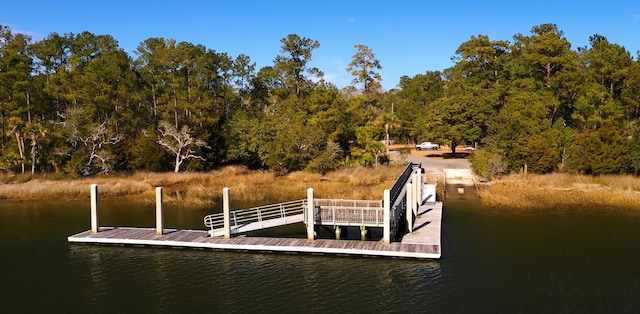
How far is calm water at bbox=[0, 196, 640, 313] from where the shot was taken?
1555 cm

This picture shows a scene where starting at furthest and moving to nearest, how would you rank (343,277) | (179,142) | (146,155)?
(179,142)
(146,155)
(343,277)

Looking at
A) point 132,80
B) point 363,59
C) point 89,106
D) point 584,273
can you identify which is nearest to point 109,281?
point 584,273

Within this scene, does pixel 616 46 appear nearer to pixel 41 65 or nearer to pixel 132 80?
pixel 132 80

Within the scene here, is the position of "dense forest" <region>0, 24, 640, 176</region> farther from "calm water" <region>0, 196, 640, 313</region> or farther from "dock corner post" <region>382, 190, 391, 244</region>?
"dock corner post" <region>382, 190, 391, 244</region>

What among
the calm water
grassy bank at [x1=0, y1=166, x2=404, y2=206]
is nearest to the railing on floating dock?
the calm water

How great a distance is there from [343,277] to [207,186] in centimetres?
2512

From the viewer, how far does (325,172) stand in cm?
4481

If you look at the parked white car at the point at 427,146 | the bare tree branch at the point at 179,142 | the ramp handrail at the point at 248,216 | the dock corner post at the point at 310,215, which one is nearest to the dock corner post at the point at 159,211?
the ramp handrail at the point at 248,216

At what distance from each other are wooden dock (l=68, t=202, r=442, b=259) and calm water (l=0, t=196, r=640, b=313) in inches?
14.8

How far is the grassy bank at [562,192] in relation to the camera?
30.5 m

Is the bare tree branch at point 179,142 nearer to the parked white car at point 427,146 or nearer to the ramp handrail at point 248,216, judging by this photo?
the ramp handrail at point 248,216

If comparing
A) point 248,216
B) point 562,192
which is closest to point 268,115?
point 248,216

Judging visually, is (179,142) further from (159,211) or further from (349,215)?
(349,215)

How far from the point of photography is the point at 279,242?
2130 centimetres
